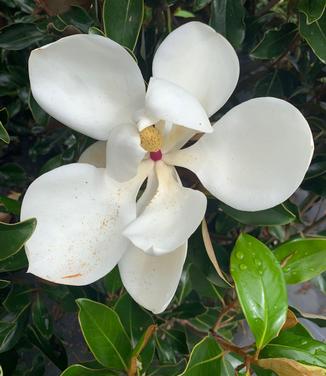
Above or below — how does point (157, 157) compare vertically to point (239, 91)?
above

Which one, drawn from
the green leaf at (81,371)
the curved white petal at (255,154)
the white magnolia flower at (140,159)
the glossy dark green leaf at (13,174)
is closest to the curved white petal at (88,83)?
the white magnolia flower at (140,159)

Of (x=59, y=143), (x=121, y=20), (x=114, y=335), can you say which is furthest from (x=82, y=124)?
(x=59, y=143)

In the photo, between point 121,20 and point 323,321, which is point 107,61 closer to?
point 121,20

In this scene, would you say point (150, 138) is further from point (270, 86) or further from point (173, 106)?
point (270, 86)

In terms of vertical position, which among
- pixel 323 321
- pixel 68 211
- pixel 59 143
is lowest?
pixel 59 143

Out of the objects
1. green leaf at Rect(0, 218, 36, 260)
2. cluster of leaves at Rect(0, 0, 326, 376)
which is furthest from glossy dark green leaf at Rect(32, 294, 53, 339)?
green leaf at Rect(0, 218, 36, 260)
